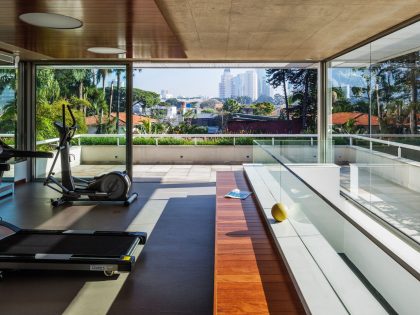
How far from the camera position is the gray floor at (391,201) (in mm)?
5801

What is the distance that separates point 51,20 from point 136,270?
292 cm

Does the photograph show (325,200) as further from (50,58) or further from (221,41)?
(50,58)

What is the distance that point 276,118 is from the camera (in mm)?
14062

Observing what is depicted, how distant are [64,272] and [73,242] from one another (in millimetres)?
489

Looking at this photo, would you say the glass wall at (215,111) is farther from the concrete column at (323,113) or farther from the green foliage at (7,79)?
the green foliage at (7,79)

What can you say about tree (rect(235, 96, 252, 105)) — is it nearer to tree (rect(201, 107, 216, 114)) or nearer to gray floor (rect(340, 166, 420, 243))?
tree (rect(201, 107, 216, 114))

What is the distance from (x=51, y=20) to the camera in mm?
4707

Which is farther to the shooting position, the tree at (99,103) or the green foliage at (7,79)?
the tree at (99,103)

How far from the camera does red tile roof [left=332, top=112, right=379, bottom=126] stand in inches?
267

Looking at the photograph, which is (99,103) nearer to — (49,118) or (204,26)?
(49,118)

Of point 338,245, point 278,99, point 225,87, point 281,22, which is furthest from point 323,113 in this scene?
point 338,245

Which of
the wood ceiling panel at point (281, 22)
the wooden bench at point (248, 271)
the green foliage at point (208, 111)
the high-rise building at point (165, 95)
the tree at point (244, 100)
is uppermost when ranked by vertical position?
the high-rise building at point (165, 95)

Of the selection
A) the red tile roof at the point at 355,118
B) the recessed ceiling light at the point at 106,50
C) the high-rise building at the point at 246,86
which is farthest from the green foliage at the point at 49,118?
the high-rise building at the point at 246,86

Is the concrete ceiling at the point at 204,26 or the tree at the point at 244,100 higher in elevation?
the tree at the point at 244,100
